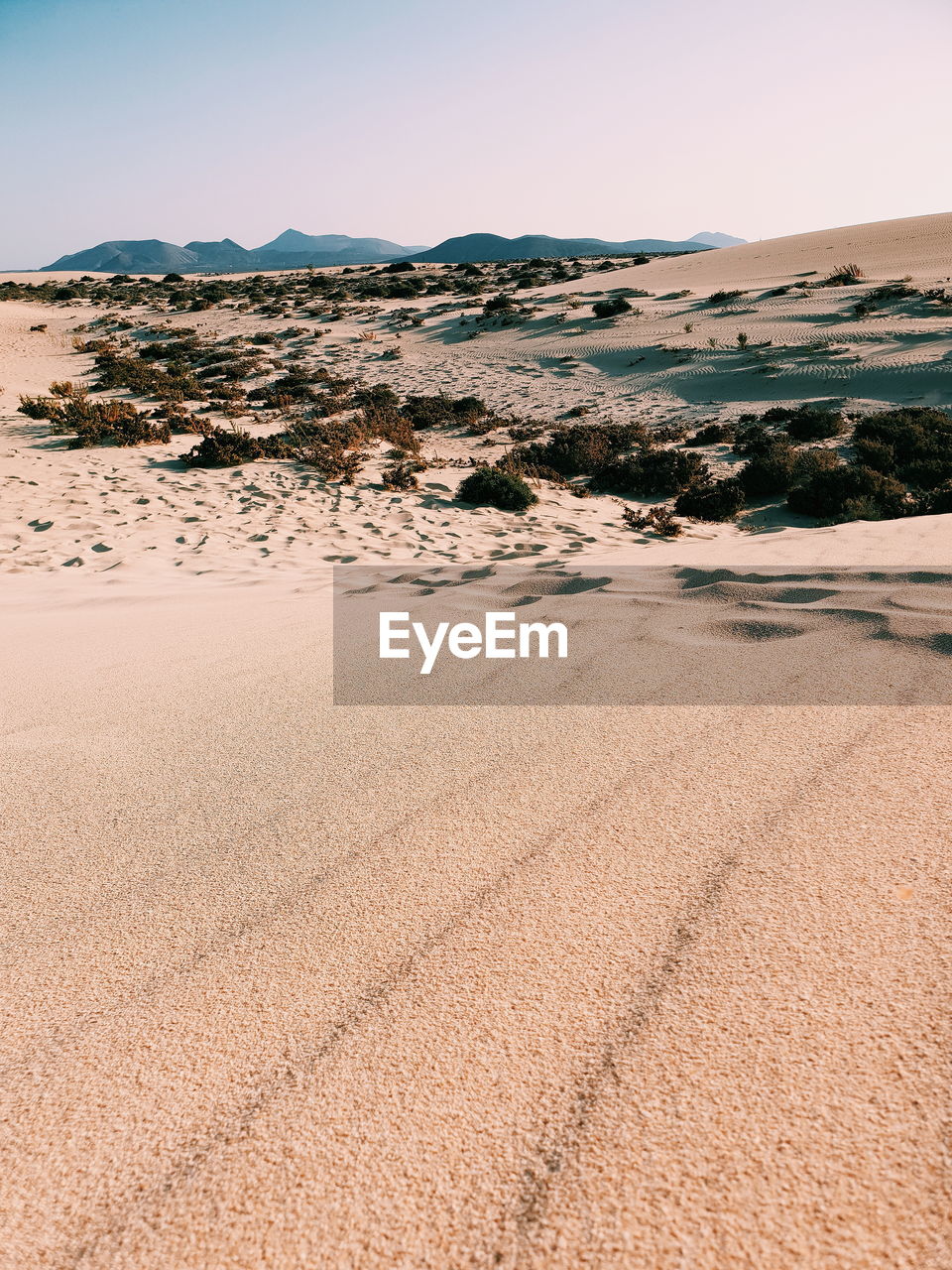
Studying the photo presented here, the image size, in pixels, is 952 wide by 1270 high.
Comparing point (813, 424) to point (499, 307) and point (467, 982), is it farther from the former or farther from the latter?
point (499, 307)

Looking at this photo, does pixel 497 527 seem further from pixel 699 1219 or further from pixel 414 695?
pixel 699 1219

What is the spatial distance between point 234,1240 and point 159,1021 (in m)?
0.46

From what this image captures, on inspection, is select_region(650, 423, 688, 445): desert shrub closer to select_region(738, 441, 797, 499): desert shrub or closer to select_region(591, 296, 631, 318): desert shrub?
select_region(738, 441, 797, 499): desert shrub

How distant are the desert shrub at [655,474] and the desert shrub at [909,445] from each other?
1.93 metres

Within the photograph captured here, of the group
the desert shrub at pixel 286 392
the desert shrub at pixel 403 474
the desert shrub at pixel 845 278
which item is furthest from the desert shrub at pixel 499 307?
the desert shrub at pixel 403 474

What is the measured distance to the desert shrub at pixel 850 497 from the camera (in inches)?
259

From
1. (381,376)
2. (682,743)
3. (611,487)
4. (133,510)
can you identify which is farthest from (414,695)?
(381,376)

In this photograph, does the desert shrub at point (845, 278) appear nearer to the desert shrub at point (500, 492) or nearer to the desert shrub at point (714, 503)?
the desert shrub at point (714, 503)

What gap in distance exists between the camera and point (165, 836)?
1.91 meters

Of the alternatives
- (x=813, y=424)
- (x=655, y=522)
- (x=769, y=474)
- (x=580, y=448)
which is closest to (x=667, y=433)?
(x=580, y=448)

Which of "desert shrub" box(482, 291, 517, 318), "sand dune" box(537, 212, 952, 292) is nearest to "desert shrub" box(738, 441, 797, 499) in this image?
"sand dune" box(537, 212, 952, 292)

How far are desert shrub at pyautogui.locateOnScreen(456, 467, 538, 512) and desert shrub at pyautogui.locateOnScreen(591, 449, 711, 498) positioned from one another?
53.9 inches

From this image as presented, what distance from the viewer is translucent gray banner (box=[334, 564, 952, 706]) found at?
8.71ft

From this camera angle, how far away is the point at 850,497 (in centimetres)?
698
